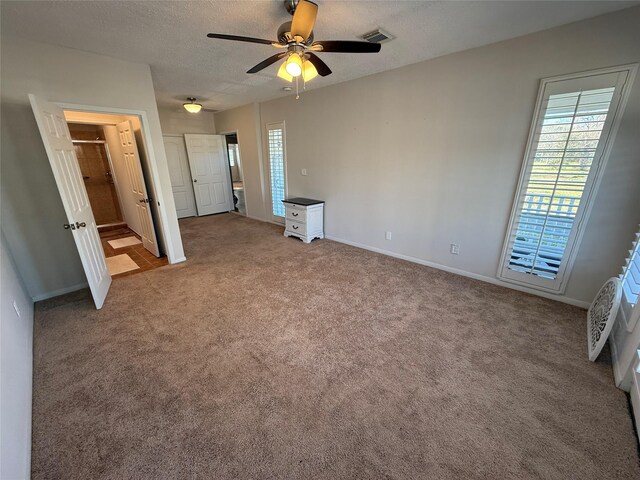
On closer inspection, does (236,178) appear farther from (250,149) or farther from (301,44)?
(301,44)

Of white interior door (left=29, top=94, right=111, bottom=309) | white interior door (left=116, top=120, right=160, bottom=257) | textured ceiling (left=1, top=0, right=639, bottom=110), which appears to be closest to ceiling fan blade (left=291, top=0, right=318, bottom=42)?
textured ceiling (left=1, top=0, right=639, bottom=110)

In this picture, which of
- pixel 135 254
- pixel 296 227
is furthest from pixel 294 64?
pixel 135 254

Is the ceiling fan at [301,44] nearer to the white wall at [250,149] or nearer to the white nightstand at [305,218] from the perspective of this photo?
the white nightstand at [305,218]

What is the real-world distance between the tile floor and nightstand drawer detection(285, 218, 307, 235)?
2049 mm

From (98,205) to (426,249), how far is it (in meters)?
6.55

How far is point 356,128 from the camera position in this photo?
150 inches

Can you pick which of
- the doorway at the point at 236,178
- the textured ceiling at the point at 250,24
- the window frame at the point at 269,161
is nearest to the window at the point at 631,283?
the textured ceiling at the point at 250,24

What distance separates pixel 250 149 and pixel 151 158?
2.72 m

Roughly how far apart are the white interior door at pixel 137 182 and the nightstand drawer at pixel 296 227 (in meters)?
2.12

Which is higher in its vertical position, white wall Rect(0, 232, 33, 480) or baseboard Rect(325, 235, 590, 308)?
white wall Rect(0, 232, 33, 480)

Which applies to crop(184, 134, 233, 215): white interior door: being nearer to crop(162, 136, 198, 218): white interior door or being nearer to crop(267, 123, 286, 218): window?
crop(162, 136, 198, 218): white interior door

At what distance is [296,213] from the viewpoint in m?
4.52

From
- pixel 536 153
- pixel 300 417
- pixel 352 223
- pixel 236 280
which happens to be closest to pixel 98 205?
pixel 236 280

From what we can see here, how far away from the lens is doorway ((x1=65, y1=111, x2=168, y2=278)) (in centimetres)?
360
